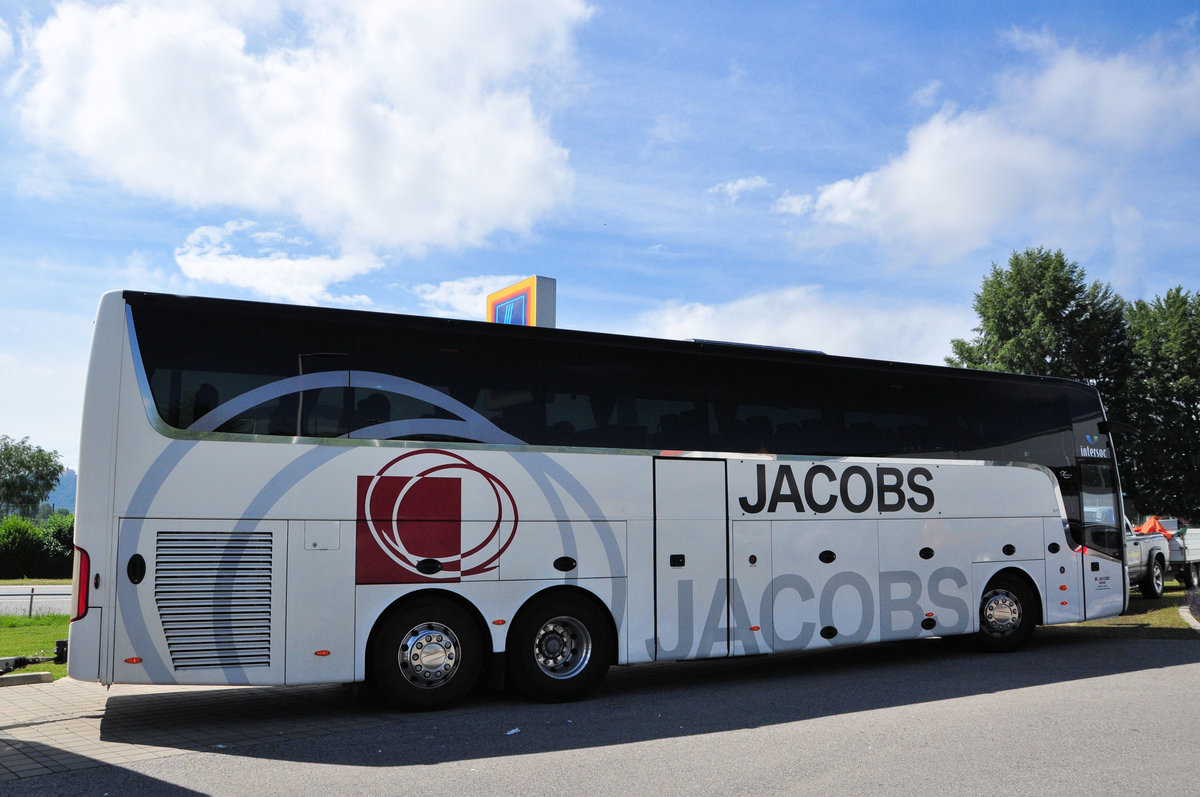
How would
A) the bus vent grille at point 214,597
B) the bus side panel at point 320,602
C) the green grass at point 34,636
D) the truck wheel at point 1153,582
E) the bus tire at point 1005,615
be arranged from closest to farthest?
the bus vent grille at point 214,597
the bus side panel at point 320,602
the green grass at point 34,636
the bus tire at point 1005,615
the truck wheel at point 1153,582

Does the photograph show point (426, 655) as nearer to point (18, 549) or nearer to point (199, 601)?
point (199, 601)

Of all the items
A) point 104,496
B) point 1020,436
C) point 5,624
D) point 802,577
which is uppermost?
point 1020,436

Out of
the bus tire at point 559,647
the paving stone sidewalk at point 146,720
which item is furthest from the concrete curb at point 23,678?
the bus tire at point 559,647

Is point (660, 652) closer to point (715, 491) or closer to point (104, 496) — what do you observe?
point (715, 491)

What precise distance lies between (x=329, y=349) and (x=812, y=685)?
6.32 m

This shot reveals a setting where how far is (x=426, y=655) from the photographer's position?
907 cm

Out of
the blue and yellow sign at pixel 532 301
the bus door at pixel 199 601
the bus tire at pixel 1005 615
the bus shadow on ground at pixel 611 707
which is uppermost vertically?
the blue and yellow sign at pixel 532 301

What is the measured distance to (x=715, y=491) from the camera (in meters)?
10.7

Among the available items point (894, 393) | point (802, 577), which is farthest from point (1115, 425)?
point (802, 577)

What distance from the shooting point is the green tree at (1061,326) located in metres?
42.7

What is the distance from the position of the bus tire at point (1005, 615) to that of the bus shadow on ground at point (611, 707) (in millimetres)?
198

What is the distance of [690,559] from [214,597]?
480 cm

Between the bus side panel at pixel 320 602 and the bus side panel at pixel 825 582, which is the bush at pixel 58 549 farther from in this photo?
the bus side panel at pixel 825 582

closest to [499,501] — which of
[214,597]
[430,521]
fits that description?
[430,521]
